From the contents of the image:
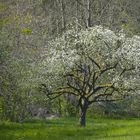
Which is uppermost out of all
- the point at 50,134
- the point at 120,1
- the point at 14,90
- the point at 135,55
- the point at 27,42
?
the point at 120,1

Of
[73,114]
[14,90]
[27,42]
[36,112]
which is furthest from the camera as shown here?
[27,42]

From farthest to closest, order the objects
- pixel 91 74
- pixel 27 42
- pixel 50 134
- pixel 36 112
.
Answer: pixel 27 42 → pixel 36 112 → pixel 91 74 → pixel 50 134

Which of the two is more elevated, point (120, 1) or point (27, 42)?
point (120, 1)

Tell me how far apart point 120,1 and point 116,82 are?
44.8 meters

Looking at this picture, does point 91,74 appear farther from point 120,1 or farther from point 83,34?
point 120,1

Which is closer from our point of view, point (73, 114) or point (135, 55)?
point (135, 55)

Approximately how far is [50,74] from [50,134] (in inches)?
353

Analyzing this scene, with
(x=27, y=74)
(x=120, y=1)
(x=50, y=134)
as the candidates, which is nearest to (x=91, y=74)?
(x=27, y=74)

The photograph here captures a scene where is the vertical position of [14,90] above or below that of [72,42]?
below

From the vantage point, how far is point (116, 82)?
1469 inches

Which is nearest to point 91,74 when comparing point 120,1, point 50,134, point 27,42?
point 50,134

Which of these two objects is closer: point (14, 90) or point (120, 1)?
point (14, 90)

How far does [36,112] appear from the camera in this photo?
4588 centimetres

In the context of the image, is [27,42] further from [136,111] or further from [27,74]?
[27,74]
